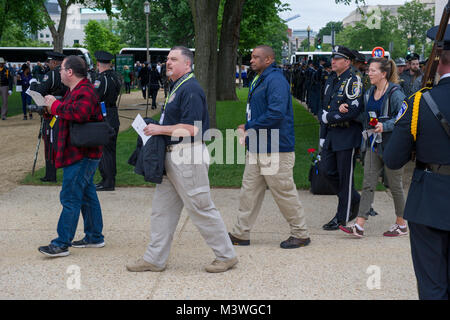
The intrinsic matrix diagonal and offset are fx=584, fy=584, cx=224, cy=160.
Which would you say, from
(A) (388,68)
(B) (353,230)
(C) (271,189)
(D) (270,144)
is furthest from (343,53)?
(B) (353,230)

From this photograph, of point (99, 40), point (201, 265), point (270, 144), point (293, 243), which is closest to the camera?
point (201, 265)

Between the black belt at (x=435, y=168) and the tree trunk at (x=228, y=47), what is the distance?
62.5ft

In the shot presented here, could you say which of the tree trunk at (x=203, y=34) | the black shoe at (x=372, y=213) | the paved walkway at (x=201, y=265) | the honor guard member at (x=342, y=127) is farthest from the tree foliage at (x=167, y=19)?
the honor guard member at (x=342, y=127)

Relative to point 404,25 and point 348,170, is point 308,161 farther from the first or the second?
point 404,25

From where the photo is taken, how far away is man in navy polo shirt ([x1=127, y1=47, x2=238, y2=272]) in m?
4.61

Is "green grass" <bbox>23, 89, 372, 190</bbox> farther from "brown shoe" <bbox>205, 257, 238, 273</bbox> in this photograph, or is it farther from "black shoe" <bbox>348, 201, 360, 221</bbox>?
"brown shoe" <bbox>205, 257, 238, 273</bbox>

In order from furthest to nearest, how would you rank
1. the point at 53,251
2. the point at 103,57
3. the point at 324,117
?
the point at 103,57 < the point at 324,117 < the point at 53,251

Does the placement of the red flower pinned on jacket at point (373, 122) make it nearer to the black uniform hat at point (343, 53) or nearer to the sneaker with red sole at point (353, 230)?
the black uniform hat at point (343, 53)

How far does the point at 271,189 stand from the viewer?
5598mm

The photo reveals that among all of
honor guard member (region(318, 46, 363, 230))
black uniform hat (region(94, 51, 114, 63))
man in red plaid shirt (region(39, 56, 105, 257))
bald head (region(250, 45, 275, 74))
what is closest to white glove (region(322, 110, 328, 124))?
honor guard member (region(318, 46, 363, 230))

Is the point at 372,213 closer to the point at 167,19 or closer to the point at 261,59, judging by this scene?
the point at 261,59

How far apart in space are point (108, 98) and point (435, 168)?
5769 mm

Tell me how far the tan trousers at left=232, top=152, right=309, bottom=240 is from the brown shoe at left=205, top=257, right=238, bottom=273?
0.84m

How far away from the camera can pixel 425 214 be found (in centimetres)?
315
